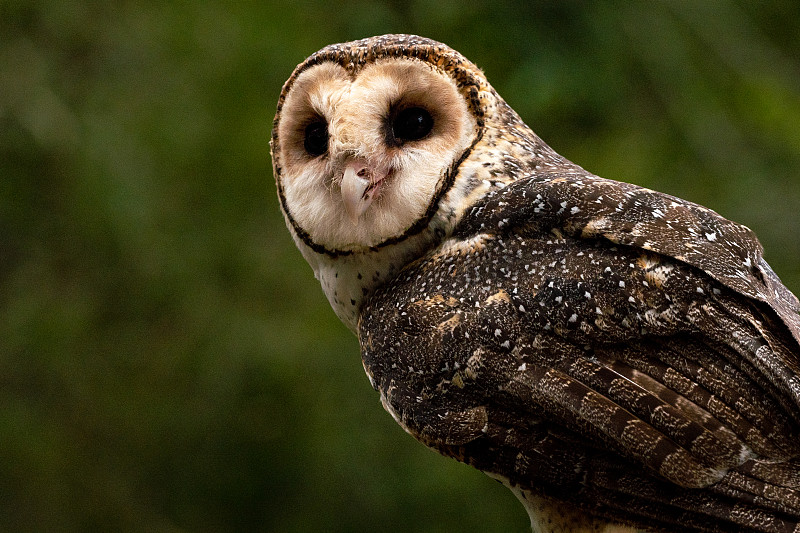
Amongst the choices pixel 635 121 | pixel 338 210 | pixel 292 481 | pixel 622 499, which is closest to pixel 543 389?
pixel 622 499

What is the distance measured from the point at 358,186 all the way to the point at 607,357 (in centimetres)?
61

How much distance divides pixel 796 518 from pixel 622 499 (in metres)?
0.29

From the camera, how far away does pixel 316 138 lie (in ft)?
6.28

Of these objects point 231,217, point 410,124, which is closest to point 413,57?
point 410,124

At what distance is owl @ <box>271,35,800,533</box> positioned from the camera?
5.01 ft

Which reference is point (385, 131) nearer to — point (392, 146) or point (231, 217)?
point (392, 146)

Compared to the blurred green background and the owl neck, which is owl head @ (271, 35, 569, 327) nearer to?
the owl neck

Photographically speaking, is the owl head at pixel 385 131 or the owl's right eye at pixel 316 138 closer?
the owl head at pixel 385 131

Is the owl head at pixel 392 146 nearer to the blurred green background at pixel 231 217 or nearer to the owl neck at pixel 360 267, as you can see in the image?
the owl neck at pixel 360 267

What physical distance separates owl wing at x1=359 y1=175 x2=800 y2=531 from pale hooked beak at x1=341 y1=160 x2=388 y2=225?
200 millimetres

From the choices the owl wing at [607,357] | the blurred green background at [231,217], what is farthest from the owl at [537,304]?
the blurred green background at [231,217]

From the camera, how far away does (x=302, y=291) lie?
12.8ft

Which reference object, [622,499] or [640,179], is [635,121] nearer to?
[640,179]

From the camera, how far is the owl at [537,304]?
1526 millimetres
